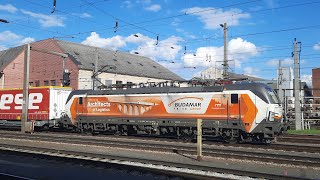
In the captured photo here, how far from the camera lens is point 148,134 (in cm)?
2267

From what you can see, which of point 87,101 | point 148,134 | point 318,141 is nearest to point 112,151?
point 148,134

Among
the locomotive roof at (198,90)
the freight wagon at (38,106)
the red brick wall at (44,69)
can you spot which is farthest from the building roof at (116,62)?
the locomotive roof at (198,90)

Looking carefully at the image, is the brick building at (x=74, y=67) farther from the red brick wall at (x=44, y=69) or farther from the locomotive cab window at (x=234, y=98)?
the locomotive cab window at (x=234, y=98)

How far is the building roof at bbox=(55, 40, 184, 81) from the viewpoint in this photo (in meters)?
48.9

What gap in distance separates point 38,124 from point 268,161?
19.3 meters

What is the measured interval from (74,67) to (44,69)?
740 cm

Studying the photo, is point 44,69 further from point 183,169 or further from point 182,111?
point 183,169

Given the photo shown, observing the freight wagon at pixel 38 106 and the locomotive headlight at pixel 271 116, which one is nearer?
the locomotive headlight at pixel 271 116

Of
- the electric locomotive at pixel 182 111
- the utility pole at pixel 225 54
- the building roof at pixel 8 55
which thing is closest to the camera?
the electric locomotive at pixel 182 111

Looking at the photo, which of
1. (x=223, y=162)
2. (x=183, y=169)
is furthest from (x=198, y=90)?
(x=183, y=169)

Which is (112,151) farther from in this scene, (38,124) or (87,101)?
(38,124)

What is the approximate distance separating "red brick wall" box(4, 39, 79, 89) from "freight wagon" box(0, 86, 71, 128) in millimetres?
16839

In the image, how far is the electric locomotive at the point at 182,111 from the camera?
56.6 ft

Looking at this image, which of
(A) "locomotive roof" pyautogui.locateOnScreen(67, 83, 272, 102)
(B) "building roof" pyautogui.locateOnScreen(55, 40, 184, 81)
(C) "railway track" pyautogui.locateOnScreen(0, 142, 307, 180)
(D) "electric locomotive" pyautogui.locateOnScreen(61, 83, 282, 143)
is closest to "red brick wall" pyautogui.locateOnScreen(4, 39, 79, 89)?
(B) "building roof" pyautogui.locateOnScreen(55, 40, 184, 81)
